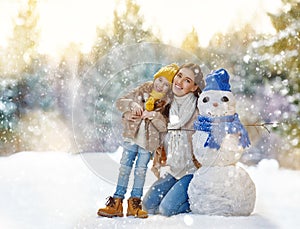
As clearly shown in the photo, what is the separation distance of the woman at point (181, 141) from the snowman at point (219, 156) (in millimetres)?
66

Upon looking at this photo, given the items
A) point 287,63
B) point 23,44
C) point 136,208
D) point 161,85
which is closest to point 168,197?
point 136,208

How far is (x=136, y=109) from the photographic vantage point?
2924 millimetres

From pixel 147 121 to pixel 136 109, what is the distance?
0.09 meters

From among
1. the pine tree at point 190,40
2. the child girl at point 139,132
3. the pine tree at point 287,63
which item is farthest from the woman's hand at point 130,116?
the pine tree at point 190,40

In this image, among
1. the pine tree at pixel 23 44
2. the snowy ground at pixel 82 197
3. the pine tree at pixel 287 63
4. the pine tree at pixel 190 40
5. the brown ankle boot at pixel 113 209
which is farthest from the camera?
the pine tree at pixel 23 44

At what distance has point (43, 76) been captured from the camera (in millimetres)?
6535

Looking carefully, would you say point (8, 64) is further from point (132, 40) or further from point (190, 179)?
point (190, 179)

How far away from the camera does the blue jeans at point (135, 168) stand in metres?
2.94

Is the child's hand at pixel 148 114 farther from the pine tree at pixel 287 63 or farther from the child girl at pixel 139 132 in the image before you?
the pine tree at pixel 287 63

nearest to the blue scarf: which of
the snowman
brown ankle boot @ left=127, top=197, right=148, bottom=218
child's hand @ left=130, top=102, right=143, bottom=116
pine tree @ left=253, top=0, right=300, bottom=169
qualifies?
the snowman

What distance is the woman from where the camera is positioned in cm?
299

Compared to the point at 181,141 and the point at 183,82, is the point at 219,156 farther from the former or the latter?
the point at 183,82

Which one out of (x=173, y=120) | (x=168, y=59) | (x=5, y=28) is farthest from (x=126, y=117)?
(x=5, y=28)

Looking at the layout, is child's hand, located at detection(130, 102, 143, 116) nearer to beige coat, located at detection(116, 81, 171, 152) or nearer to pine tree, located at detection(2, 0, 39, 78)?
beige coat, located at detection(116, 81, 171, 152)
